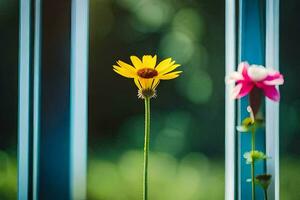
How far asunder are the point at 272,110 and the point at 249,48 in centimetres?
23

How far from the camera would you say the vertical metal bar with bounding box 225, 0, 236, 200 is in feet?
4.39

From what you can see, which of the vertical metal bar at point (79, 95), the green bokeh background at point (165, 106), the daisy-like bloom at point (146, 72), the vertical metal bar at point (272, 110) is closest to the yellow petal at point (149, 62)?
the daisy-like bloom at point (146, 72)

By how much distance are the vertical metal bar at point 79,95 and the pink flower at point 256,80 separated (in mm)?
524

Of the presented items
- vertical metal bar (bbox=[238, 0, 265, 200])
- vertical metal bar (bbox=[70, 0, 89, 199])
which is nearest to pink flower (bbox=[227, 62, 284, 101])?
vertical metal bar (bbox=[238, 0, 265, 200])

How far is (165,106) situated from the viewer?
1.36 meters

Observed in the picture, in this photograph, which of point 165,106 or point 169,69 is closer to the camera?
point 169,69

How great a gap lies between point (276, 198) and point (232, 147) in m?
0.23

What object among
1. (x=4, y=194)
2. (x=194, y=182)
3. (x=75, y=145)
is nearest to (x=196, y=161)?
(x=194, y=182)

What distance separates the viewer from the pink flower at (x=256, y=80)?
1157 millimetres

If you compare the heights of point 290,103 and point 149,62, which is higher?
point 149,62

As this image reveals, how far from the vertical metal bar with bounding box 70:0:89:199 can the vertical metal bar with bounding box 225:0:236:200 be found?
49cm

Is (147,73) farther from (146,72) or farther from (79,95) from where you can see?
(79,95)

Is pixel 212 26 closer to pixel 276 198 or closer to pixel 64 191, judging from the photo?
pixel 276 198

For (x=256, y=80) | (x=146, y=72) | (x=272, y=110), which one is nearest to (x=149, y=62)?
(x=146, y=72)
